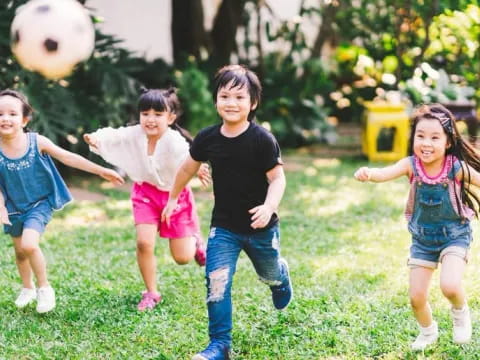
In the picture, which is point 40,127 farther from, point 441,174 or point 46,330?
point 441,174

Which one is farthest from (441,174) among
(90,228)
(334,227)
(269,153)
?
(90,228)

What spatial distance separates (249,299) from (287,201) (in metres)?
2.52

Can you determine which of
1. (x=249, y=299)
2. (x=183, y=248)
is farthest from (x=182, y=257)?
(x=249, y=299)

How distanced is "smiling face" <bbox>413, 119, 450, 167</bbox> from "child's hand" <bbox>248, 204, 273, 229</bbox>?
2.15ft

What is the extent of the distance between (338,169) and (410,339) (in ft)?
14.6

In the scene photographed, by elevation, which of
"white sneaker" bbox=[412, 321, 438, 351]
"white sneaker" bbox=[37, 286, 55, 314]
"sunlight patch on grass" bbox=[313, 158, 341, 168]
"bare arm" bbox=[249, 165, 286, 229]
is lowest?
"sunlight patch on grass" bbox=[313, 158, 341, 168]

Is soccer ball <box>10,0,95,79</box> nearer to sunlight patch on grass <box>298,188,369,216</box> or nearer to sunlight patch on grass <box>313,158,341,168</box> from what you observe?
sunlight patch on grass <box>298,188,369,216</box>

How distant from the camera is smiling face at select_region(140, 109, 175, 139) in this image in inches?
152

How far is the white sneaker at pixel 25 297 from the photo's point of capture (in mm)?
3893

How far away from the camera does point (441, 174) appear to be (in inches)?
122

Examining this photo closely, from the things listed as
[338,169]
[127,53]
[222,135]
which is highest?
[222,135]

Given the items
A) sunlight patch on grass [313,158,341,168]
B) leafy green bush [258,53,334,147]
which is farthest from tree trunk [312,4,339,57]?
sunlight patch on grass [313,158,341,168]

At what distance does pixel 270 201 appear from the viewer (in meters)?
3.11

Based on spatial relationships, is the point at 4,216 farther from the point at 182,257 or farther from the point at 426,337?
the point at 426,337
